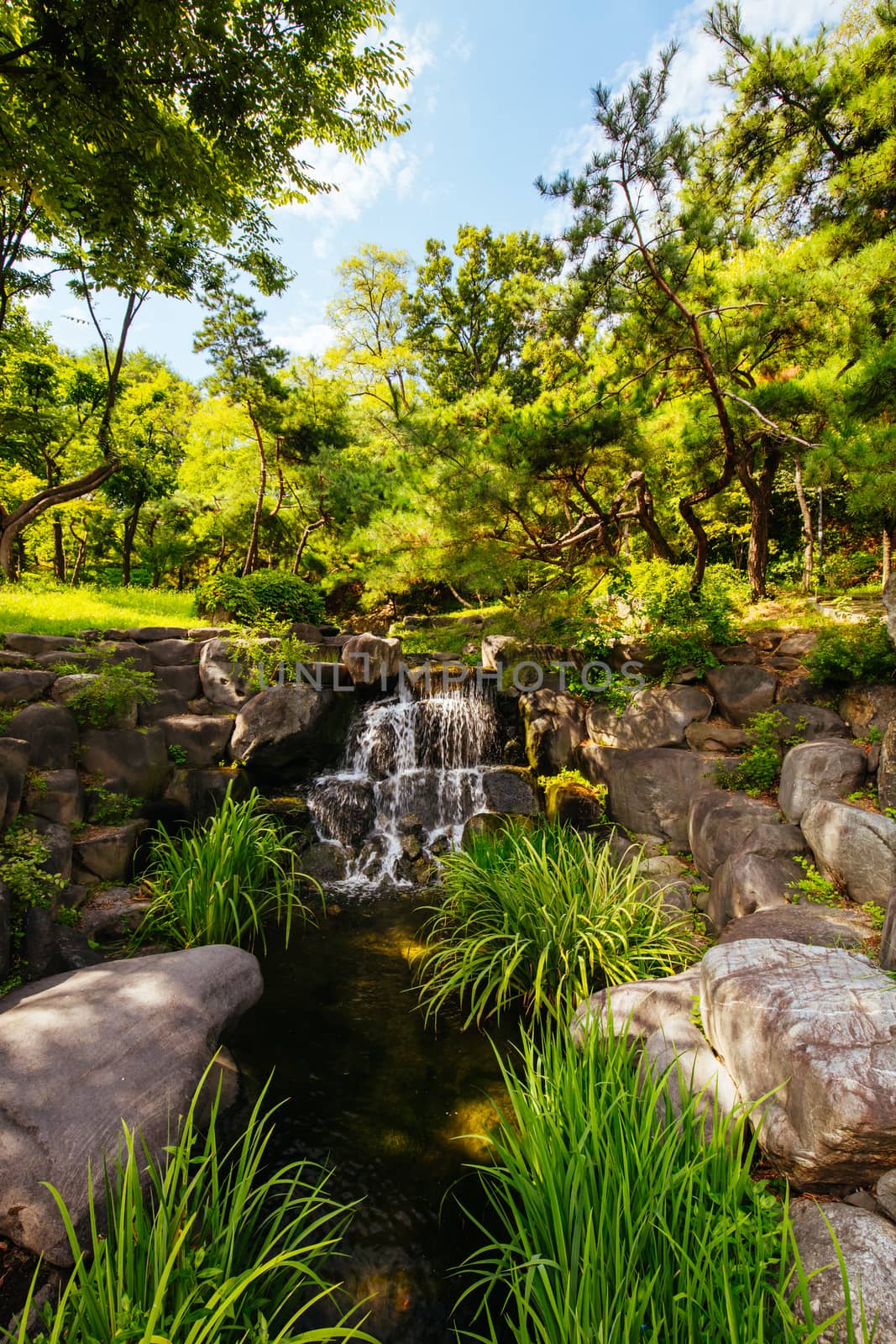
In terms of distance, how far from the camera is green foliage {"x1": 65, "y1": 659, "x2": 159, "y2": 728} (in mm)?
5418

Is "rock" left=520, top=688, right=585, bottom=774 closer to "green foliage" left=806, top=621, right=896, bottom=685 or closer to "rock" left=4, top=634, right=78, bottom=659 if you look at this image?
"green foliage" left=806, top=621, right=896, bottom=685

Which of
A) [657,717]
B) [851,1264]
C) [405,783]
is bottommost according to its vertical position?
[405,783]

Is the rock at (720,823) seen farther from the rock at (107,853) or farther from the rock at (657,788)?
the rock at (107,853)

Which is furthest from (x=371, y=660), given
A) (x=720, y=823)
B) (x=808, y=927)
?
(x=808, y=927)

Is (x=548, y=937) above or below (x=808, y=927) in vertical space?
below

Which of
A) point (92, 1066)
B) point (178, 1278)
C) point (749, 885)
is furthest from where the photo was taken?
point (749, 885)

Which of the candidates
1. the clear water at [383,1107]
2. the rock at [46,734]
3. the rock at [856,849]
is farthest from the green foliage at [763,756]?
the rock at [46,734]

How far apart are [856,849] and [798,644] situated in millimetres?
3135

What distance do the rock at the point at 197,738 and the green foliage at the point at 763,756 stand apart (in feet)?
17.8

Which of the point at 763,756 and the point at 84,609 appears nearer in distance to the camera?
the point at 763,756

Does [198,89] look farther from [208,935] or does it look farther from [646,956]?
[646,956]

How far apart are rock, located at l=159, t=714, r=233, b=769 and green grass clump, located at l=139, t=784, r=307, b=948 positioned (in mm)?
1633

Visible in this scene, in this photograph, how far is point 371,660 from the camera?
332 inches

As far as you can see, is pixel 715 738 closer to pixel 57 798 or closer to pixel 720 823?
pixel 720 823
